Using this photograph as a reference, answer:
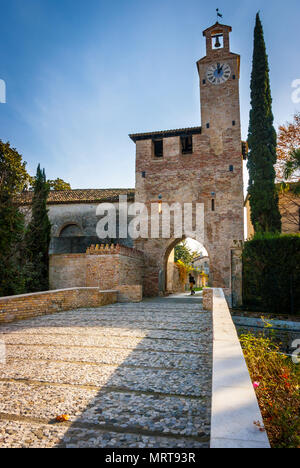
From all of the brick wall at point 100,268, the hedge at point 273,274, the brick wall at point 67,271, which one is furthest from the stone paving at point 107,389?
the brick wall at point 67,271

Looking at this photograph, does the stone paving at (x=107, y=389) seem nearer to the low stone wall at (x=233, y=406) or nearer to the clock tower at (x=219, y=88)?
the low stone wall at (x=233, y=406)

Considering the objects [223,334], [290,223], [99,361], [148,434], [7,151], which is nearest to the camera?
[148,434]

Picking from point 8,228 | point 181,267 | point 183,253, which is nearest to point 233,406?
point 8,228

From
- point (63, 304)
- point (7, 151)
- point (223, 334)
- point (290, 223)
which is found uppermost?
point (7, 151)

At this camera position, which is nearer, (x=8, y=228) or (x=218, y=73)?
(x=8, y=228)

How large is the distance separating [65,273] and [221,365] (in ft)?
47.3

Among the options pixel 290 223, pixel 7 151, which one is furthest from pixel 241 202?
pixel 7 151

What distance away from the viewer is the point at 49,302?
28.3ft

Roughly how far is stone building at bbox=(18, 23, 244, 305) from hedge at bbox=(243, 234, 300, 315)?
3010 mm

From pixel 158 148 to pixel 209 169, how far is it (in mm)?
4136

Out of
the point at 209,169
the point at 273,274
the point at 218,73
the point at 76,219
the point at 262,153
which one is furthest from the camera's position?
the point at 76,219

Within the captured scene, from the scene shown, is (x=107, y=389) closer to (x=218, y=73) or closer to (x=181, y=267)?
(x=218, y=73)

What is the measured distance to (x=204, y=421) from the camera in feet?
7.55

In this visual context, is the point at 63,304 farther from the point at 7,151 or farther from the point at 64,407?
the point at 7,151
